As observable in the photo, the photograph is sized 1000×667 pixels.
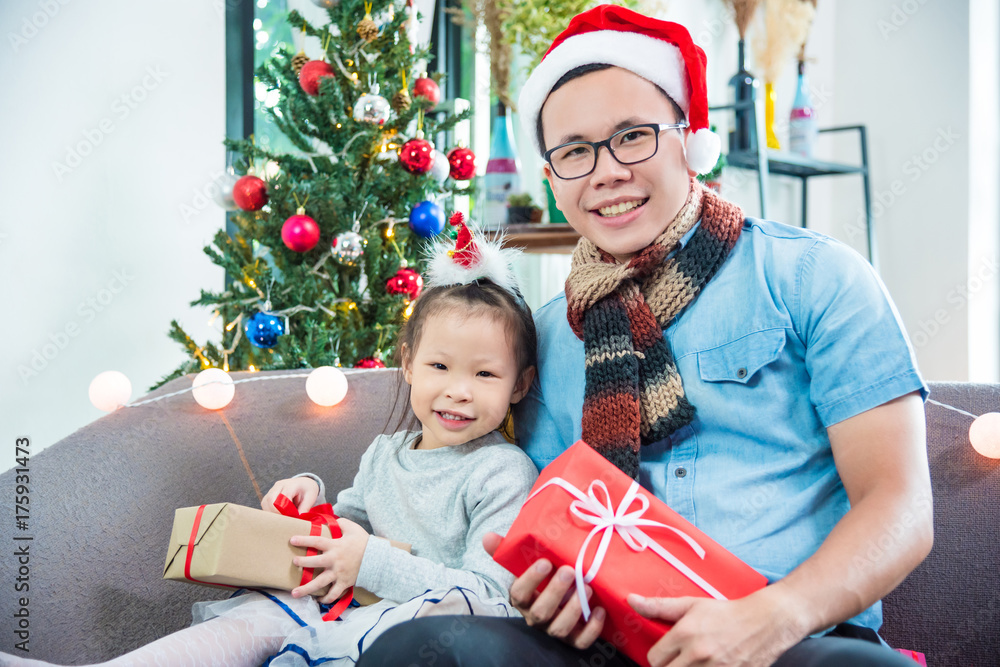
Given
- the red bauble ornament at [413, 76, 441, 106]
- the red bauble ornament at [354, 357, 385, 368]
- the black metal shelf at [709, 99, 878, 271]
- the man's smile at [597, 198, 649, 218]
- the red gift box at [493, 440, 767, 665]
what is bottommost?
the red gift box at [493, 440, 767, 665]

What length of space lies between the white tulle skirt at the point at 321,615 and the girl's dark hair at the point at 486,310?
412 mm

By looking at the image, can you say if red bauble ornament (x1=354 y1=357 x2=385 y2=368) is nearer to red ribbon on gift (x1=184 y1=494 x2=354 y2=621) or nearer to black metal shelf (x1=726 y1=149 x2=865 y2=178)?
red ribbon on gift (x1=184 y1=494 x2=354 y2=621)

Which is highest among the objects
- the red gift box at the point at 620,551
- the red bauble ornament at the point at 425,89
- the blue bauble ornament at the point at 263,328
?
the red bauble ornament at the point at 425,89

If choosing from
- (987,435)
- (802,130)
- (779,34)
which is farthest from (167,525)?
(779,34)

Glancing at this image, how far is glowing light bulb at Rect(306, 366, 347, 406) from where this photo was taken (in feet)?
4.91

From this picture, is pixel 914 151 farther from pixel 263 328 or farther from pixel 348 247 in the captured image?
pixel 263 328

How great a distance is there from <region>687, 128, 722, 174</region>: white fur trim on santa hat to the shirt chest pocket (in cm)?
26

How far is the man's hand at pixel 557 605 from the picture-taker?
79 centimetres

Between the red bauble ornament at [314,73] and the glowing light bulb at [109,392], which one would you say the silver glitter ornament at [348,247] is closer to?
the red bauble ornament at [314,73]

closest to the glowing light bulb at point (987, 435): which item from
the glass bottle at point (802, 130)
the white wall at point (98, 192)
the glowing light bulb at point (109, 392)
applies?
the glowing light bulb at point (109, 392)

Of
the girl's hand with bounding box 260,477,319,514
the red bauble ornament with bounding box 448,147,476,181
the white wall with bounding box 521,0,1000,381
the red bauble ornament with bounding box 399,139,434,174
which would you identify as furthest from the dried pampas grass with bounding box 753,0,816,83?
the girl's hand with bounding box 260,477,319,514

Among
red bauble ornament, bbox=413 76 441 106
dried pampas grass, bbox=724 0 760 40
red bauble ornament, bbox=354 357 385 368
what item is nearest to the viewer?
red bauble ornament, bbox=354 357 385 368

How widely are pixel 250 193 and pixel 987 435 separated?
192 centimetres

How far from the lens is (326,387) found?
1.50 metres
